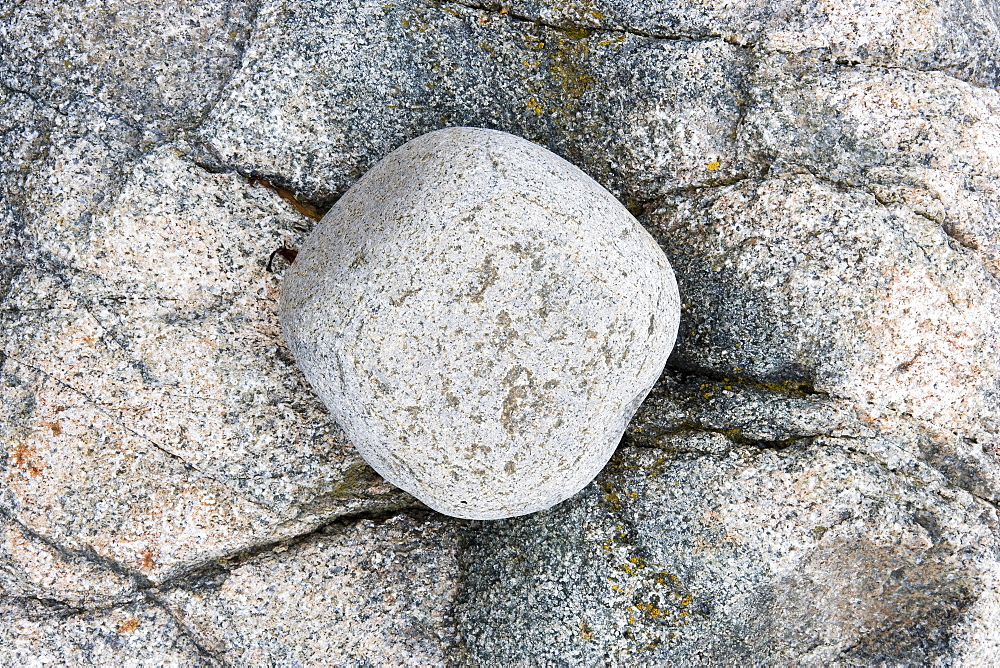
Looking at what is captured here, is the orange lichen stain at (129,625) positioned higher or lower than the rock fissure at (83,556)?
lower

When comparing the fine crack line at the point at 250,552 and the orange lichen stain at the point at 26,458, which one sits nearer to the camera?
the orange lichen stain at the point at 26,458

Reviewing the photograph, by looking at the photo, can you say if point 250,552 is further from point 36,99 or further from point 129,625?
point 36,99

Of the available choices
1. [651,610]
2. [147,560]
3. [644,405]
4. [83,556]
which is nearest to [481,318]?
[644,405]

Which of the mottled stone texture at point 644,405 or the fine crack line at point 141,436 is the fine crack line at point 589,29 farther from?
the fine crack line at point 141,436

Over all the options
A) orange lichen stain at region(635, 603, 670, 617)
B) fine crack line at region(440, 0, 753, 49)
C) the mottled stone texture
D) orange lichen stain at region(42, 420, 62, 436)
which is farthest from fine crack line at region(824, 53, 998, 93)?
orange lichen stain at region(42, 420, 62, 436)

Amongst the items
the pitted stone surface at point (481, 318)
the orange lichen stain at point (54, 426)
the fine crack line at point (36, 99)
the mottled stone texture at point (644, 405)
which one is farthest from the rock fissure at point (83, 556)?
the fine crack line at point (36, 99)

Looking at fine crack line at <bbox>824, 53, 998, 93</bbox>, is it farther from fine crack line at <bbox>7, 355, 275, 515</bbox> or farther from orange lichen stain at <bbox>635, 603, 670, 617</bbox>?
fine crack line at <bbox>7, 355, 275, 515</bbox>
